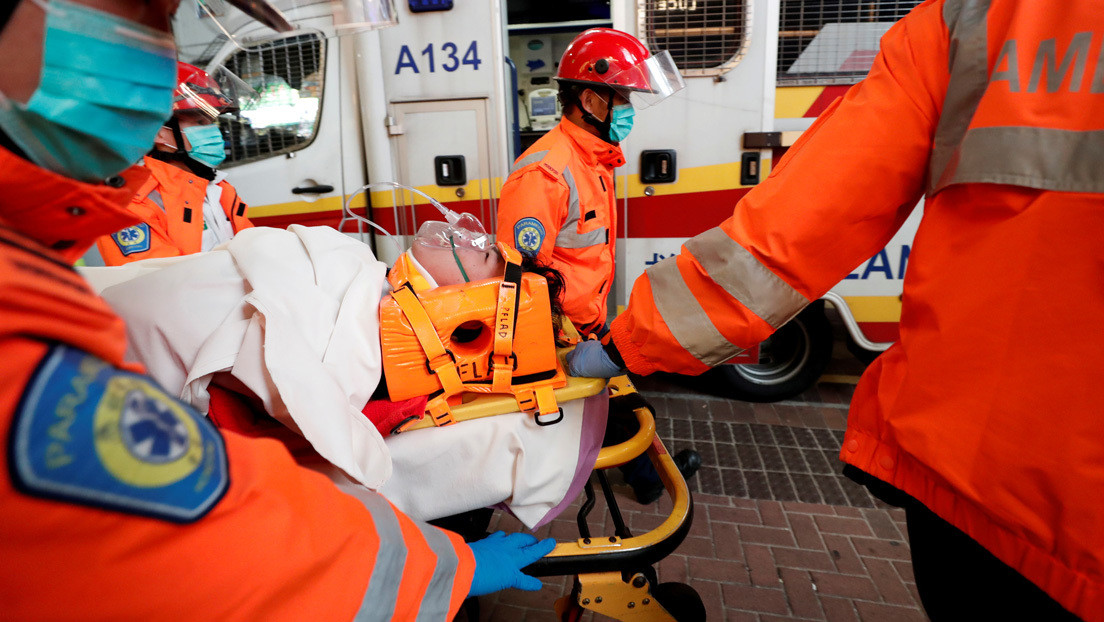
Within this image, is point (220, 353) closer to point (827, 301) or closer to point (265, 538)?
point (265, 538)

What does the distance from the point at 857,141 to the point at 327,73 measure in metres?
3.17

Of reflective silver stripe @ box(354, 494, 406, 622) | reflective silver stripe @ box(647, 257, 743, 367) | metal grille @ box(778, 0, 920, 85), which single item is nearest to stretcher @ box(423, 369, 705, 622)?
reflective silver stripe @ box(647, 257, 743, 367)

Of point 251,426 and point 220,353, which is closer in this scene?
point 220,353

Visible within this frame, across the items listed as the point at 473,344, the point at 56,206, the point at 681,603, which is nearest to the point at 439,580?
the point at 56,206

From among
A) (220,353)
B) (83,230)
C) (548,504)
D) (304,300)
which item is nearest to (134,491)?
(83,230)

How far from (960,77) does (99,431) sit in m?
1.06

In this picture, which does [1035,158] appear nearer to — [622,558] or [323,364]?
[622,558]

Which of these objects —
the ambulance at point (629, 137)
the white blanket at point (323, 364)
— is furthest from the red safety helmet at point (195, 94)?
the white blanket at point (323, 364)

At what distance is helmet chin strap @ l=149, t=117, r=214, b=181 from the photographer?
248cm

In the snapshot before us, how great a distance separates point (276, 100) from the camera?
334 centimetres

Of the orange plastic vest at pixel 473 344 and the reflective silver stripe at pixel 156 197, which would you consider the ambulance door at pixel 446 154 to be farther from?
the orange plastic vest at pixel 473 344

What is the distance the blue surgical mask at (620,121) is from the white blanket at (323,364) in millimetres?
1455

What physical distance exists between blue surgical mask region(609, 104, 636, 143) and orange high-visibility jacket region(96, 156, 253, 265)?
5.47 ft

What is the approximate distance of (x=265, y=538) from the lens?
53 cm
